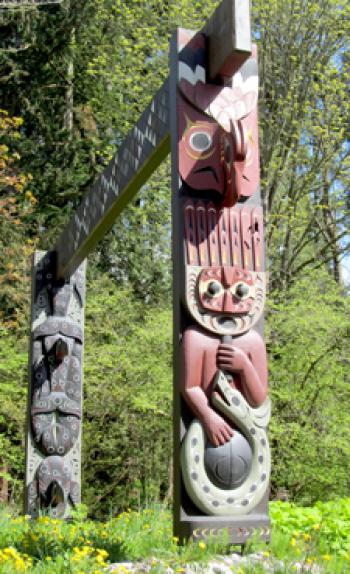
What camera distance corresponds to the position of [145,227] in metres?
14.7

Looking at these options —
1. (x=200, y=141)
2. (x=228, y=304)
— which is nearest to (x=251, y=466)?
(x=228, y=304)

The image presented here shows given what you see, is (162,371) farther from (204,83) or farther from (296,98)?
(204,83)

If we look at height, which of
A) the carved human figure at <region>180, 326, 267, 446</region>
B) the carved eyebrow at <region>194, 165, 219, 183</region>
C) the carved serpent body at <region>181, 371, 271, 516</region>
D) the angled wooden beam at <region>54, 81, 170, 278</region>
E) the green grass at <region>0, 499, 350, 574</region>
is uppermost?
the angled wooden beam at <region>54, 81, 170, 278</region>

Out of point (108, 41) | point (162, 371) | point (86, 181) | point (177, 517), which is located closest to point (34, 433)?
point (162, 371)

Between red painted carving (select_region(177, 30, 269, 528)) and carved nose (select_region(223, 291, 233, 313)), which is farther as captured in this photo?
carved nose (select_region(223, 291, 233, 313))

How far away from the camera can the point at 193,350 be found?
13.0 feet

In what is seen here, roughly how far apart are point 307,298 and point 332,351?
1.11 metres

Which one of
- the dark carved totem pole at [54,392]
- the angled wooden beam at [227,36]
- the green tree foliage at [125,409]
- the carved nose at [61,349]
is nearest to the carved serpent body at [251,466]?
the angled wooden beam at [227,36]

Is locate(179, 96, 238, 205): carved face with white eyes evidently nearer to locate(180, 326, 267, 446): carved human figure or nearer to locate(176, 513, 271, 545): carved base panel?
locate(180, 326, 267, 446): carved human figure

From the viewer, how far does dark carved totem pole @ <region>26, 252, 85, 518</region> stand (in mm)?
7449

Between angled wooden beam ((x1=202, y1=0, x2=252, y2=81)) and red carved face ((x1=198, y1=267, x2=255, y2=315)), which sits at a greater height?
angled wooden beam ((x1=202, y1=0, x2=252, y2=81))

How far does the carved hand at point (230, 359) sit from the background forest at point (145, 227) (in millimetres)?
4902

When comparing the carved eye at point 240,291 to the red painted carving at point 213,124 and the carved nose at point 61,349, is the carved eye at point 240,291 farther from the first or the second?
the carved nose at point 61,349

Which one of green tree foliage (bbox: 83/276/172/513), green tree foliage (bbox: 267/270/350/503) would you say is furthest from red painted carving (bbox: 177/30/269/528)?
green tree foliage (bbox: 83/276/172/513)
